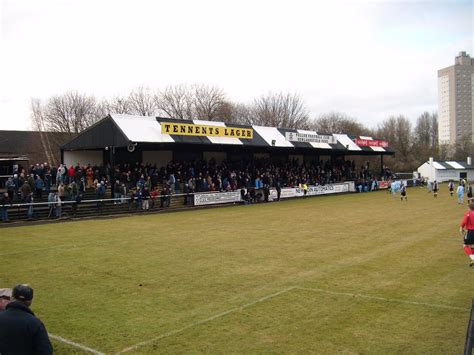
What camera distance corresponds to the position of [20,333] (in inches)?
142

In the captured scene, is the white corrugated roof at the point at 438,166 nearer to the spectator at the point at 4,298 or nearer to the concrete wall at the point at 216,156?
the concrete wall at the point at 216,156

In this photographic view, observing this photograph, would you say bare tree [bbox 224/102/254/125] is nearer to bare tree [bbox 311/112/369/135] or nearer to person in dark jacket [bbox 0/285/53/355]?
bare tree [bbox 311/112/369/135]

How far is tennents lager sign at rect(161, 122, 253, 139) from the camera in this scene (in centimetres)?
2821

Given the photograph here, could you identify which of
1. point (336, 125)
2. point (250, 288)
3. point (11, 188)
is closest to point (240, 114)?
point (336, 125)

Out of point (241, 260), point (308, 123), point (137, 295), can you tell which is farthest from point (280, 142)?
point (308, 123)

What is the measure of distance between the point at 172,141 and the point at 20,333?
24.2 metres

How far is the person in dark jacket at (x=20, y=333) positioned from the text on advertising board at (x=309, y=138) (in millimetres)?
34082

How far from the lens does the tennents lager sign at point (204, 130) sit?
28208 mm

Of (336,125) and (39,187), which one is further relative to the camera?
(336,125)

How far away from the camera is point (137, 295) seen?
802 cm

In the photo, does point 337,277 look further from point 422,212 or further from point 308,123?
point 308,123

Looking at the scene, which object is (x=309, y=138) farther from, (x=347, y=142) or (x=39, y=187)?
(x=39, y=187)

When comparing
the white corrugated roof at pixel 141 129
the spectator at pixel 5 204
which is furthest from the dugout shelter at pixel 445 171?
the spectator at pixel 5 204

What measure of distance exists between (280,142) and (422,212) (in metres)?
15.6
